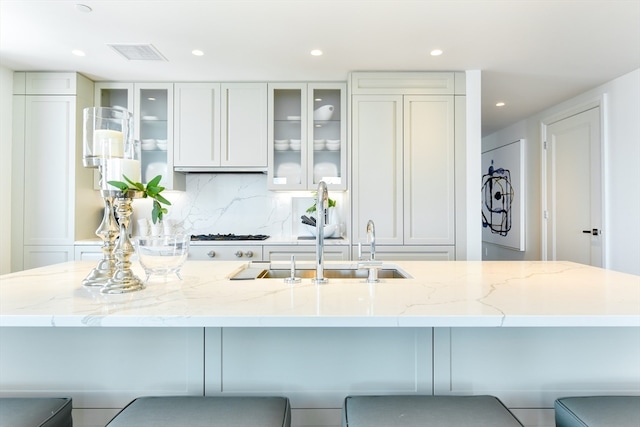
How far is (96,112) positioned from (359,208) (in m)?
2.22

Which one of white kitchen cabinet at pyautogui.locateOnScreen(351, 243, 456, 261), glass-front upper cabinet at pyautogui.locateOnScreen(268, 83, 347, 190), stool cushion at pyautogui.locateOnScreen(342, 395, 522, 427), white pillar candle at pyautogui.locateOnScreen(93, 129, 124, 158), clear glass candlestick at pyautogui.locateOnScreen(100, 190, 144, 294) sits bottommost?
stool cushion at pyautogui.locateOnScreen(342, 395, 522, 427)

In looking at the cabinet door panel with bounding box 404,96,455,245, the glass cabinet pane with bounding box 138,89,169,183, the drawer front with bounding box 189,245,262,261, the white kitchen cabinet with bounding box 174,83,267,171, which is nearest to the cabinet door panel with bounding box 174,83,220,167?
the white kitchen cabinet with bounding box 174,83,267,171

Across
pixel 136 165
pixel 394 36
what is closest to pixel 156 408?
pixel 136 165

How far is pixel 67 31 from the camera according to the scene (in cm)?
245

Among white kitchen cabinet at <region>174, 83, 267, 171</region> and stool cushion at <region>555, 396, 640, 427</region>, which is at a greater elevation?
white kitchen cabinet at <region>174, 83, 267, 171</region>

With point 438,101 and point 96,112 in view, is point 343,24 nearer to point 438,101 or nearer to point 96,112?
point 438,101

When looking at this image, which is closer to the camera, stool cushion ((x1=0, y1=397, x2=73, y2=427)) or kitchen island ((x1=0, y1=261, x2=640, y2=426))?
stool cushion ((x1=0, y1=397, x2=73, y2=427))

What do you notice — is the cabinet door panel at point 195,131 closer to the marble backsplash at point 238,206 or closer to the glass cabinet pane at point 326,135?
the marble backsplash at point 238,206

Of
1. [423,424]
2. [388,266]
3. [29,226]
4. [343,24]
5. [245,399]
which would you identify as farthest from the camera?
[29,226]

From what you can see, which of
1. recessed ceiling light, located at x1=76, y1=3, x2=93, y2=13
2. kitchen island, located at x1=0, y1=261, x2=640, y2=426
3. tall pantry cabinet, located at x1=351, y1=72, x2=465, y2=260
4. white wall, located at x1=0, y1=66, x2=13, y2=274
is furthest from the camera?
tall pantry cabinet, located at x1=351, y1=72, x2=465, y2=260

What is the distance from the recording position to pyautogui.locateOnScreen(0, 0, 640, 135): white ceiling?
7.11ft

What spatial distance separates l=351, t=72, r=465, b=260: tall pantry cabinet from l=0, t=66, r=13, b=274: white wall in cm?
298

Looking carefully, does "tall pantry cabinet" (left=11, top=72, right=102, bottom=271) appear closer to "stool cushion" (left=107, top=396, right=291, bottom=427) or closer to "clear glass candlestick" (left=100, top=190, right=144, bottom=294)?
"clear glass candlestick" (left=100, top=190, right=144, bottom=294)

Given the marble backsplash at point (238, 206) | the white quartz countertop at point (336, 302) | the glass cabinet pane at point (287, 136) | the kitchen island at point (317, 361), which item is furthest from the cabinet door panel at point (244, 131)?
the kitchen island at point (317, 361)
